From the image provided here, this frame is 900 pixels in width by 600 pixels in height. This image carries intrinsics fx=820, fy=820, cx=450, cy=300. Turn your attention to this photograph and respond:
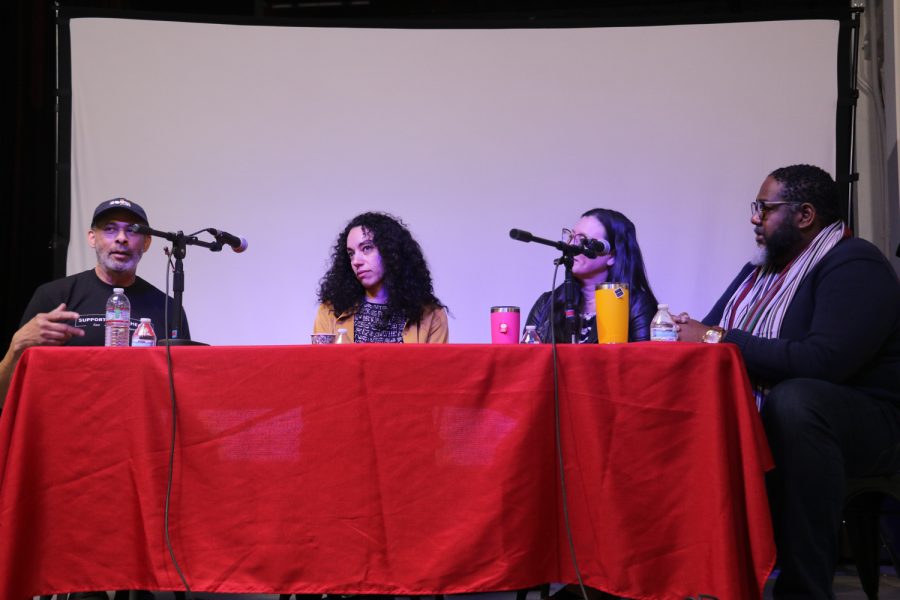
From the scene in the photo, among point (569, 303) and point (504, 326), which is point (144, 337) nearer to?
point (504, 326)

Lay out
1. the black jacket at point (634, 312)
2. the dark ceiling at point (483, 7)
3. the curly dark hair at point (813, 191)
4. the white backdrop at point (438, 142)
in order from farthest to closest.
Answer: the dark ceiling at point (483, 7) → the white backdrop at point (438, 142) → the black jacket at point (634, 312) → the curly dark hair at point (813, 191)

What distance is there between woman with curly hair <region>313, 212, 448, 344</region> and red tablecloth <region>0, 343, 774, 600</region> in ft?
4.35

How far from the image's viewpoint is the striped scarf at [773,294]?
2.48 metres

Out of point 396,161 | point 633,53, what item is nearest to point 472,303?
point 396,161

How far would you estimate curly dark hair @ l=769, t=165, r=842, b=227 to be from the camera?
2648mm

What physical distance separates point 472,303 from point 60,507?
2.41 m

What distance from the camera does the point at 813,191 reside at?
104 inches

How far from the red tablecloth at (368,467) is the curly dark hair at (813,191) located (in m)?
1.05

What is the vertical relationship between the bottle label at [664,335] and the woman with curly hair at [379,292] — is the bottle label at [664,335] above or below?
below

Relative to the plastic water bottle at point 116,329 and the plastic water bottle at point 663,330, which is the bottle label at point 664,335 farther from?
the plastic water bottle at point 116,329

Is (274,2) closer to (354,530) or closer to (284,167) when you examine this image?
(284,167)

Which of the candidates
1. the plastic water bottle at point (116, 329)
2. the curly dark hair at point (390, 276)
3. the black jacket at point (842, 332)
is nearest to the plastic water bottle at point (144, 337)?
the plastic water bottle at point (116, 329)

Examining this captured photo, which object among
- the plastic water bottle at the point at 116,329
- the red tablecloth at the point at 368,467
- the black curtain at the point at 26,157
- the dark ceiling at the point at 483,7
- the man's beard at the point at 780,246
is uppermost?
the dark ceiling at the point at 483,7

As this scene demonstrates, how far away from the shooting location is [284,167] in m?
4.14
